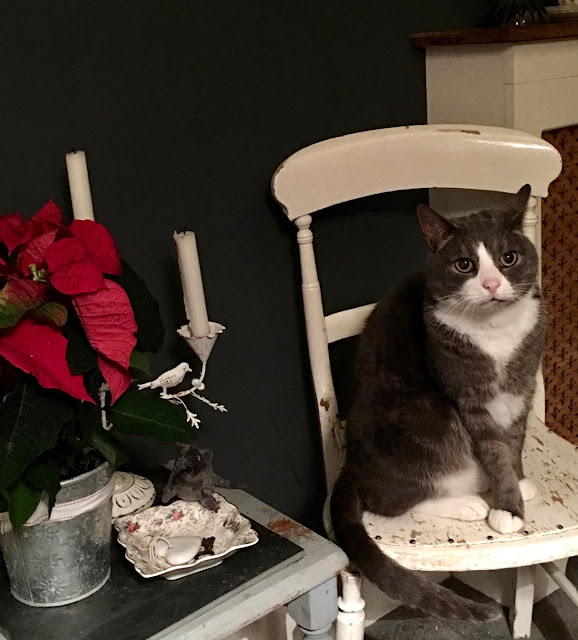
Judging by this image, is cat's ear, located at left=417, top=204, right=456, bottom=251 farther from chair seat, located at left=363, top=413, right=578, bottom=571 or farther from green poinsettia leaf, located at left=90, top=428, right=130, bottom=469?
green poinsettia leaf, located at left=90, top=428, right=130, bottom=469

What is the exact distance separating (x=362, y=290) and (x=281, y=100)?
39 cm

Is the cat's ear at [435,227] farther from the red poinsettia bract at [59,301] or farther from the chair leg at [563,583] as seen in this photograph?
the chair leg at [563,583]

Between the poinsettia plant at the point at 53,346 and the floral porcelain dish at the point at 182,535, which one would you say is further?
the floral porcelain dish at the point at 182,535

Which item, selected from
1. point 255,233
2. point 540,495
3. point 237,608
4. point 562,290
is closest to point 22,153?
point 255,233

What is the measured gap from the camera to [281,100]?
1277 mm

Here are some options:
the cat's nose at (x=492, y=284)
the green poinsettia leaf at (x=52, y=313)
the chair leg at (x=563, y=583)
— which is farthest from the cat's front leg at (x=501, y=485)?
the green poinsettia leaf at (x=52, y=313)

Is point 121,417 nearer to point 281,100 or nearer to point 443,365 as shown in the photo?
point 443,365

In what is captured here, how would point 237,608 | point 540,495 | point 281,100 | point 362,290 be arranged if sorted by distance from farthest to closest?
point 362,290 → point 281,100 → point 540,495 → point 237,608

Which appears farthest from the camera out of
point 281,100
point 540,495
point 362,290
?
point 362,290

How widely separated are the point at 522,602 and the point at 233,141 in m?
A: 1.05

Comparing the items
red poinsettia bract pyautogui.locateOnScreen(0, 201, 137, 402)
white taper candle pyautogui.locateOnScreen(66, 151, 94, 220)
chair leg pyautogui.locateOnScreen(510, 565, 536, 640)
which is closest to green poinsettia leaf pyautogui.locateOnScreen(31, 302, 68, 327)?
red poinsettia bract pyautogui.locateOnScreen(0, 201, 137, 402)

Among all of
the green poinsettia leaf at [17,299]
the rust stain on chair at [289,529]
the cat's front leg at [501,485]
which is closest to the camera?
the green poinsettia leaf at [17,299]

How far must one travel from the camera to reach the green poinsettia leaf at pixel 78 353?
759mm

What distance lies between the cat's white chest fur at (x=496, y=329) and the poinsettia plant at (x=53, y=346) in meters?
0.51
